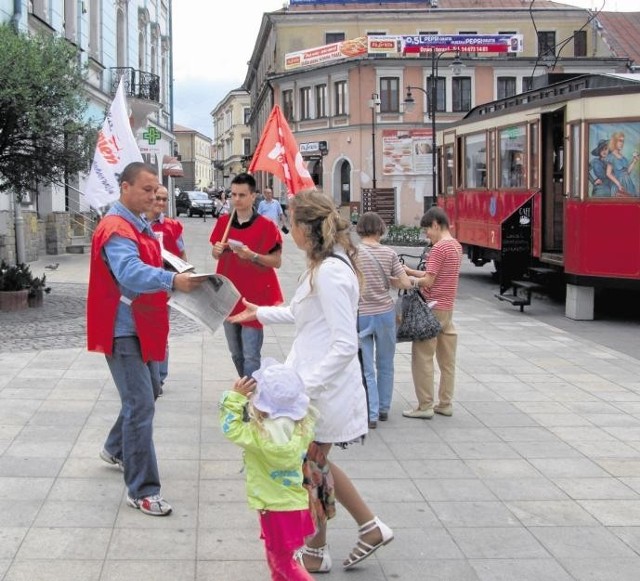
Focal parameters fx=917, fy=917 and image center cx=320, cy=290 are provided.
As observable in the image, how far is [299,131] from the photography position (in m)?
54.0

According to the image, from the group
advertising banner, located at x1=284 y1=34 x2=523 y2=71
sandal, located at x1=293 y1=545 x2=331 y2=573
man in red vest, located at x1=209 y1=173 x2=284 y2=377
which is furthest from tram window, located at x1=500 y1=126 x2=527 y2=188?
advertising banner, located at x1=284 y1=34 x2=523 y2=71

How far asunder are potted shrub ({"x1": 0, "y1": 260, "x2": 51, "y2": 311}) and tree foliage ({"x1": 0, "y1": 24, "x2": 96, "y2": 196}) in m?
1.21

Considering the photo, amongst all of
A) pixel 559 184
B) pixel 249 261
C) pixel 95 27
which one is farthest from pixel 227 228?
pixel 95 27

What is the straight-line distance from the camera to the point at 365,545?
14.2ft

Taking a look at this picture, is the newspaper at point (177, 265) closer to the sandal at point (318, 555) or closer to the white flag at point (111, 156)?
the sandal at point (318, 555)

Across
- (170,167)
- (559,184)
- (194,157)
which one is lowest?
(559,184)

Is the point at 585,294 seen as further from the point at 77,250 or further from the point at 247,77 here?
the point at 247,77

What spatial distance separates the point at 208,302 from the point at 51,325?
745 cm

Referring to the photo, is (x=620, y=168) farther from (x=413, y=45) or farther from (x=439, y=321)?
(x=413, y=45)

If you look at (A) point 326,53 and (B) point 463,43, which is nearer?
(B) point 463,43

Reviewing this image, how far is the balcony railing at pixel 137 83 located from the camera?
2988 cm

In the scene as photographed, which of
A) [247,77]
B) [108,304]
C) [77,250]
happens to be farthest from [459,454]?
[247,77]

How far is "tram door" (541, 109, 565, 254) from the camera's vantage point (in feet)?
49.4

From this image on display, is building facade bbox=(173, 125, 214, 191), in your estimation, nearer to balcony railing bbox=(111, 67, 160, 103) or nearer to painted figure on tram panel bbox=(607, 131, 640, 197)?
balcony railing bbox=(111, 67, 160, 103)
